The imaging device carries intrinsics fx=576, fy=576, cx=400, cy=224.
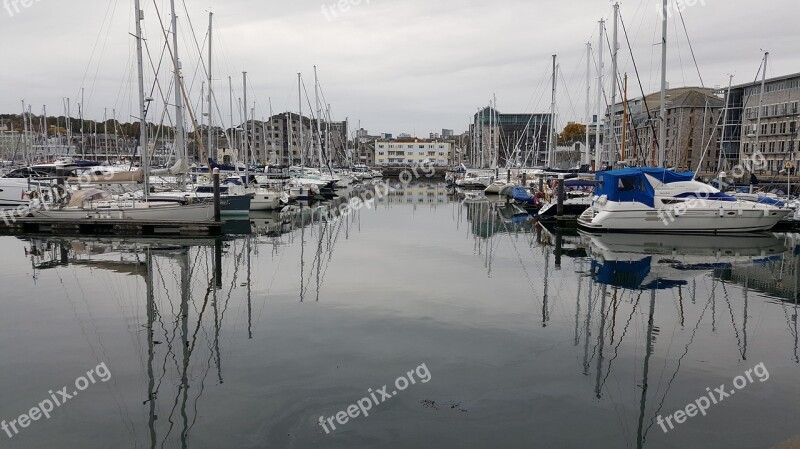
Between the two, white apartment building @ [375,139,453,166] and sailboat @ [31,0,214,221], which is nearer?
sailboat @ [31,0,214,221]

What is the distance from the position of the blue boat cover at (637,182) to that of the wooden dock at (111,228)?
65.3 ft

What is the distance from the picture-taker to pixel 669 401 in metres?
9.29

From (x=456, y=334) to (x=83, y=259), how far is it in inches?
631

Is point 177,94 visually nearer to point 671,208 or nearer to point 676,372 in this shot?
point 671,208

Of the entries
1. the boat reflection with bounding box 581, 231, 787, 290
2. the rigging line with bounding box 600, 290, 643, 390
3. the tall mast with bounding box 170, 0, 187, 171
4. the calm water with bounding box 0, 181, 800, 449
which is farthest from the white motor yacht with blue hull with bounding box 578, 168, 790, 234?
the tall mast with bounding box 170, 0, 187, 171

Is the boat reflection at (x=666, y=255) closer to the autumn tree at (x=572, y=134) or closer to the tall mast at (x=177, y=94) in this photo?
the tall mast at (x=177, y=94)

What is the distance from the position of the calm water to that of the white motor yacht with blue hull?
249 inches

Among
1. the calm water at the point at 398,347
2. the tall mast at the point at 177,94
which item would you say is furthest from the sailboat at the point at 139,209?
the calm water at the point at 398,347

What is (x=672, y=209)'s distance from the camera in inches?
1141

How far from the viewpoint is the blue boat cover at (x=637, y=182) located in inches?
1142

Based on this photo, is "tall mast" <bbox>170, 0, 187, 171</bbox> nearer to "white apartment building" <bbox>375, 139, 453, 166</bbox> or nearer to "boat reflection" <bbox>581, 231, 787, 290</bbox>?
"boat reflection" <bbox>581, 231, 787, 290</bbox>

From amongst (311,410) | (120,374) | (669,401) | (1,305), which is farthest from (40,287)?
(669,401)

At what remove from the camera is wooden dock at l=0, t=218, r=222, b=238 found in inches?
1088

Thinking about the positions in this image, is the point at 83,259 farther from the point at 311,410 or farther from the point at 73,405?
the point at 311,410
